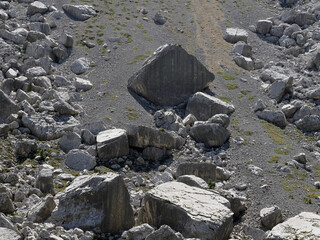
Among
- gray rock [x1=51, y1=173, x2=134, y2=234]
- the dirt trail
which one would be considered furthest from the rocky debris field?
the dirt trail

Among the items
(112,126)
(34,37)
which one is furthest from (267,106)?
(34,37)

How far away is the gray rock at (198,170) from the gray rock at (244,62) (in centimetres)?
2877

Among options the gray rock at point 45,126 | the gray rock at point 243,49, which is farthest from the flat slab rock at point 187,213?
the gray rock at point 243,49

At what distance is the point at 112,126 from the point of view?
49.3m

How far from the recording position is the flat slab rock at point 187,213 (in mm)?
31984

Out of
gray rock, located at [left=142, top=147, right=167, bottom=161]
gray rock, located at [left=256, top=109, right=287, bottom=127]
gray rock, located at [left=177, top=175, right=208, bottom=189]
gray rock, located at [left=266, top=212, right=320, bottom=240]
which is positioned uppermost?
gray rock, located at [left=266, top=212, right=320, bottom=240]

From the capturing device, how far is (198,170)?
42438 mm

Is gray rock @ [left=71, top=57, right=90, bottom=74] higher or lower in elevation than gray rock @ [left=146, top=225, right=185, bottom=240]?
lower

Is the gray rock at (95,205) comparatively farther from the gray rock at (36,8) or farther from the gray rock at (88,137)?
the gray rock at (36,8)

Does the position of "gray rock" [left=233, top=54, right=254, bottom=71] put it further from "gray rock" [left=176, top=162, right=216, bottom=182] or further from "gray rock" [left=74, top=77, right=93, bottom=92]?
"gray rock" [left=176, top=162, right=216, bottom=182]

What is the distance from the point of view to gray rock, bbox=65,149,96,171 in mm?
41750

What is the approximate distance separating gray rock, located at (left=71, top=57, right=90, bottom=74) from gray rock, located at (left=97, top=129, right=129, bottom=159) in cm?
1784

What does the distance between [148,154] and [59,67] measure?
2048 cm

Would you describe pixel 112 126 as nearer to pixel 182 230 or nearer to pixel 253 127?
pixel 253 127
